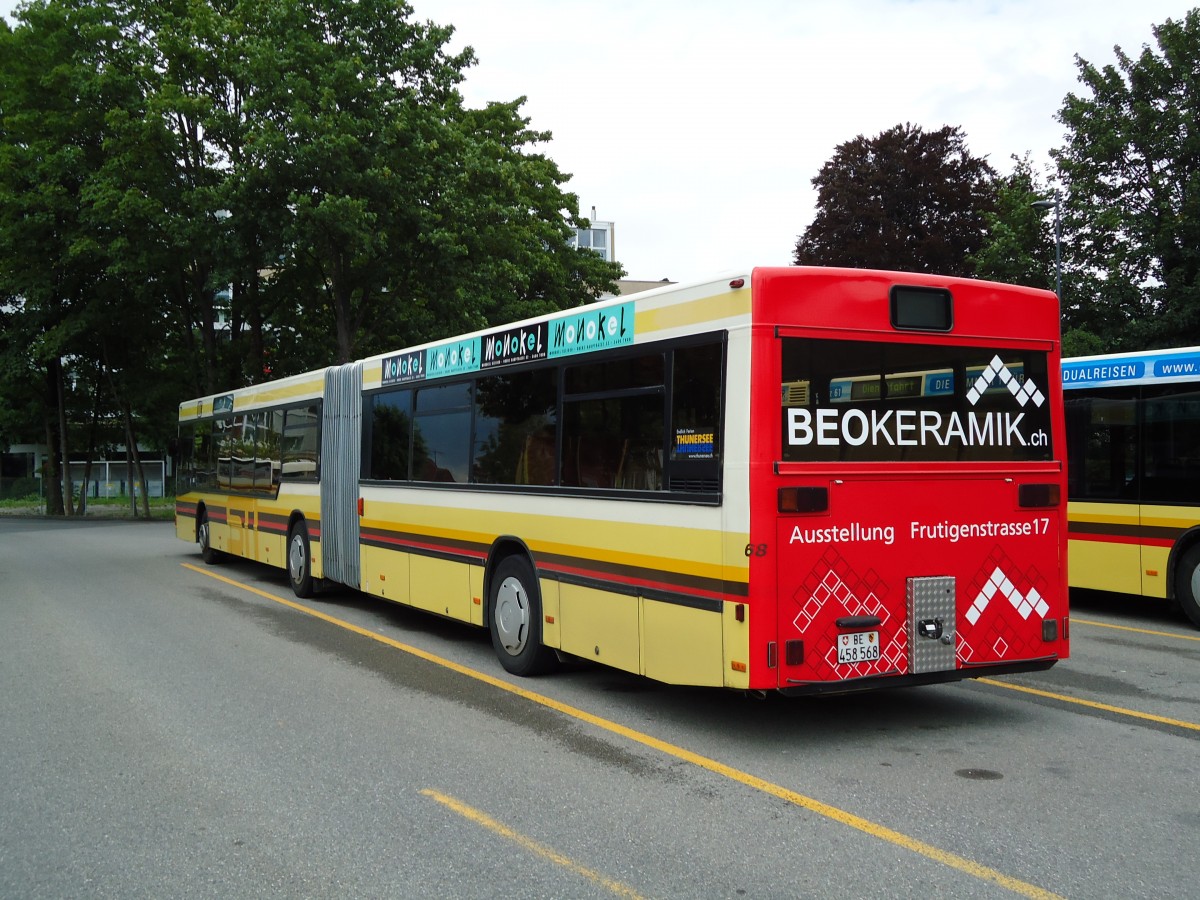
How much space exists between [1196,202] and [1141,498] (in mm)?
17811

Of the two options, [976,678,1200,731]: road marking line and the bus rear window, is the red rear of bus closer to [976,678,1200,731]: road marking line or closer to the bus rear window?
the bus rear window

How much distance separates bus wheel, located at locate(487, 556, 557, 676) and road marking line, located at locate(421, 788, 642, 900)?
114 inches

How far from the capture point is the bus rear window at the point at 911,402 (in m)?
6.27

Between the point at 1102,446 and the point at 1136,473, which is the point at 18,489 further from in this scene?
the point at 1136,473

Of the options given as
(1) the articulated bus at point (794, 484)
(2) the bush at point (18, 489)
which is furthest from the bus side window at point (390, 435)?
(2) the bush at point (18, 489)

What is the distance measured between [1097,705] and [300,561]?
9764mm

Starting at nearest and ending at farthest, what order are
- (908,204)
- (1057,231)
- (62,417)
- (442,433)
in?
1. (442,433)
2. (1057,231)
3. (908,204)
4. (62,417)

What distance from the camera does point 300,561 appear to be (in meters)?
13.9

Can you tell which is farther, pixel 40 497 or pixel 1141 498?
pixel 40 497

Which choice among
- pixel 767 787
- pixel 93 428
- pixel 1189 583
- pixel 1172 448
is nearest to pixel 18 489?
pixel 93 428

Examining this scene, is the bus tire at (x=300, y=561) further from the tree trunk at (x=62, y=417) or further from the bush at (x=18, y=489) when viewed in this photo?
the bush at (x=18, y=489)

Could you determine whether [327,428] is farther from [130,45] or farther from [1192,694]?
[130,45]

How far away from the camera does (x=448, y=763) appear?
20.0ft

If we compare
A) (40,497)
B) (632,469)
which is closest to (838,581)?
(632,469)
